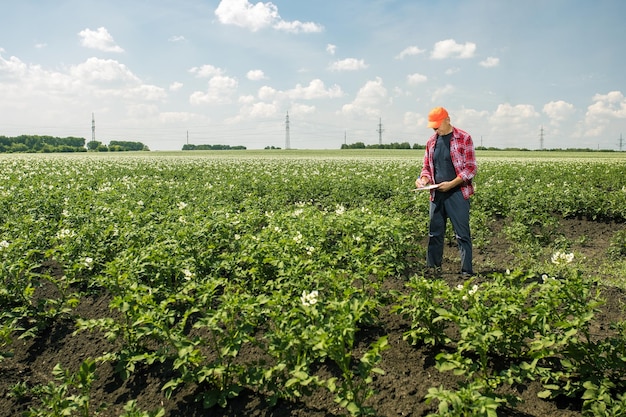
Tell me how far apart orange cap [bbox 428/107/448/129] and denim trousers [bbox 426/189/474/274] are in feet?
3.00

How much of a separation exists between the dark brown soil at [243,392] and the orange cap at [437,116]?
2098mm

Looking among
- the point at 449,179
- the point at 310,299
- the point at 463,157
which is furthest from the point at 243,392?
the point at 463,157

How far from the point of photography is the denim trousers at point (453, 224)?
19.4 ft

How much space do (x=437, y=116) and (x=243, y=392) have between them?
3.99 m

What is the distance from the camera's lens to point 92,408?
3.76 meters

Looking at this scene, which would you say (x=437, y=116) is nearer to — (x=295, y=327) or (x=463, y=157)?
(x=463, y=157)

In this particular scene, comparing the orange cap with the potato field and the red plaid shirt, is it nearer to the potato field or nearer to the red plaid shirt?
the red plaid shirt

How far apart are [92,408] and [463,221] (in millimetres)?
4599

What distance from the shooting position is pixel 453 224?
601cm

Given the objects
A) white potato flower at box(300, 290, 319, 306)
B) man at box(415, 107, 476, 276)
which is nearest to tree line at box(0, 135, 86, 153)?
man at box(415, 107, 476, 276)

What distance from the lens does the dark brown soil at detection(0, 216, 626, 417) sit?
11.3 feet

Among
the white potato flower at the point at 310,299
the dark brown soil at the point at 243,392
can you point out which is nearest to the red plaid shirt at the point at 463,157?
the dark brown soil at the point at 243,392

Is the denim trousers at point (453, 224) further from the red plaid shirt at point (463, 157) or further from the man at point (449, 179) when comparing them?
the red plaid shirt at point (463, 157)

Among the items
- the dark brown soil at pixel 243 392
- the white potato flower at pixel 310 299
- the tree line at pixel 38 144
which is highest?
the tree line at pixel 38 144
